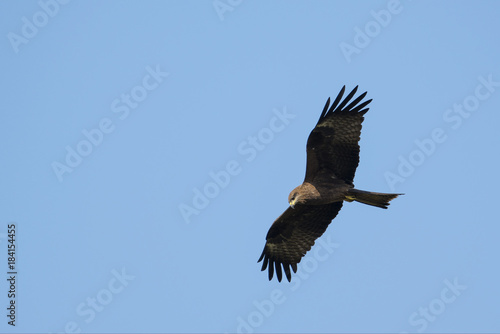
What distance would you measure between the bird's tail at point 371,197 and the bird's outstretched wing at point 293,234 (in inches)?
34.4

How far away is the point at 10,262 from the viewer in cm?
1498

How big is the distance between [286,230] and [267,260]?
728 millimetres

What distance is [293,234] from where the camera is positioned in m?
14.5

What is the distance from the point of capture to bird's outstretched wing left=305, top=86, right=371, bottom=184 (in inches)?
520

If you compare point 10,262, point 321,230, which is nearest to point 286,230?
point 321,230

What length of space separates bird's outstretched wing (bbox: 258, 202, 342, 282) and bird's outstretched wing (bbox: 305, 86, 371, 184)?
0.96m

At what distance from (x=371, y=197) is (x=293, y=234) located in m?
2.19

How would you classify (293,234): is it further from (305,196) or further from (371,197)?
(371,197)

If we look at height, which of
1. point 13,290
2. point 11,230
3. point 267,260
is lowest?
point 267,260

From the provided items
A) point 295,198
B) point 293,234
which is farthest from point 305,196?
point 293,234

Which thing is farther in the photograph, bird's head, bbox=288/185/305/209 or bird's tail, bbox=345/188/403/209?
bird's head, bbox=288/185/305/209

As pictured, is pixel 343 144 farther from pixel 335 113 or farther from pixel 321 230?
pixel 321 230

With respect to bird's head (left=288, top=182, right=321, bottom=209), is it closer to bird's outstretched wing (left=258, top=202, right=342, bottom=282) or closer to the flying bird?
the flying bird

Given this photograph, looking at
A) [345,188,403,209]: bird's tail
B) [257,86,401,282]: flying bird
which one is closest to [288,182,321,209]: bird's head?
[257,86,401,282]: flying bird
